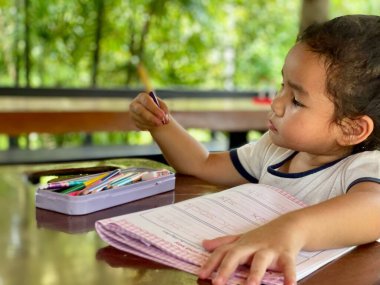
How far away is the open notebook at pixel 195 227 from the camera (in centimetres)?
63

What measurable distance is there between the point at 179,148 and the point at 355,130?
0.38m

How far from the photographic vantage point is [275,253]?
0.59 metres

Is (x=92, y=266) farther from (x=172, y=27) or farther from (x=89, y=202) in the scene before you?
(x=172, y=27)

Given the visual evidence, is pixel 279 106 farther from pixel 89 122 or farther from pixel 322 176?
pixel 89 122

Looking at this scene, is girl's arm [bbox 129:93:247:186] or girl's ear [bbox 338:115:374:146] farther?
girl's arm [bbox 129:93:247:186]

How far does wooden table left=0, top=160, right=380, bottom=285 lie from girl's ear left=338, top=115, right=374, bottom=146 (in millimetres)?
199

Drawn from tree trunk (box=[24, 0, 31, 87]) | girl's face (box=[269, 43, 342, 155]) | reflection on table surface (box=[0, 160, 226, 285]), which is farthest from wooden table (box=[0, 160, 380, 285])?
tree trunk (box=[24, 0, 31, 87])

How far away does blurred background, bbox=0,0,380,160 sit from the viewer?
12.7ft

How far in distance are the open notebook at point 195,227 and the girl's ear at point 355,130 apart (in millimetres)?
131

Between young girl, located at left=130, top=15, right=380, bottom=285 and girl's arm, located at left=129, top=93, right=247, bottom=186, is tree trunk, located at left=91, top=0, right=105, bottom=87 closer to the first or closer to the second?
girl's arm, located at left=129, top=93, right=247, bottom=186

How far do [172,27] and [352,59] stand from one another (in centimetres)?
393

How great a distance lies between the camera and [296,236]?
634 millimetres

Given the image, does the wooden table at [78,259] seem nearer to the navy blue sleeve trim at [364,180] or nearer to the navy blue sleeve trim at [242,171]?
the navy blue sleeve trim at [364,180]

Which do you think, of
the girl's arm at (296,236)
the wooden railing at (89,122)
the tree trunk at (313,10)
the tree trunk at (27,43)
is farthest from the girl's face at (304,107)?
the tree trunk at (27,43)
